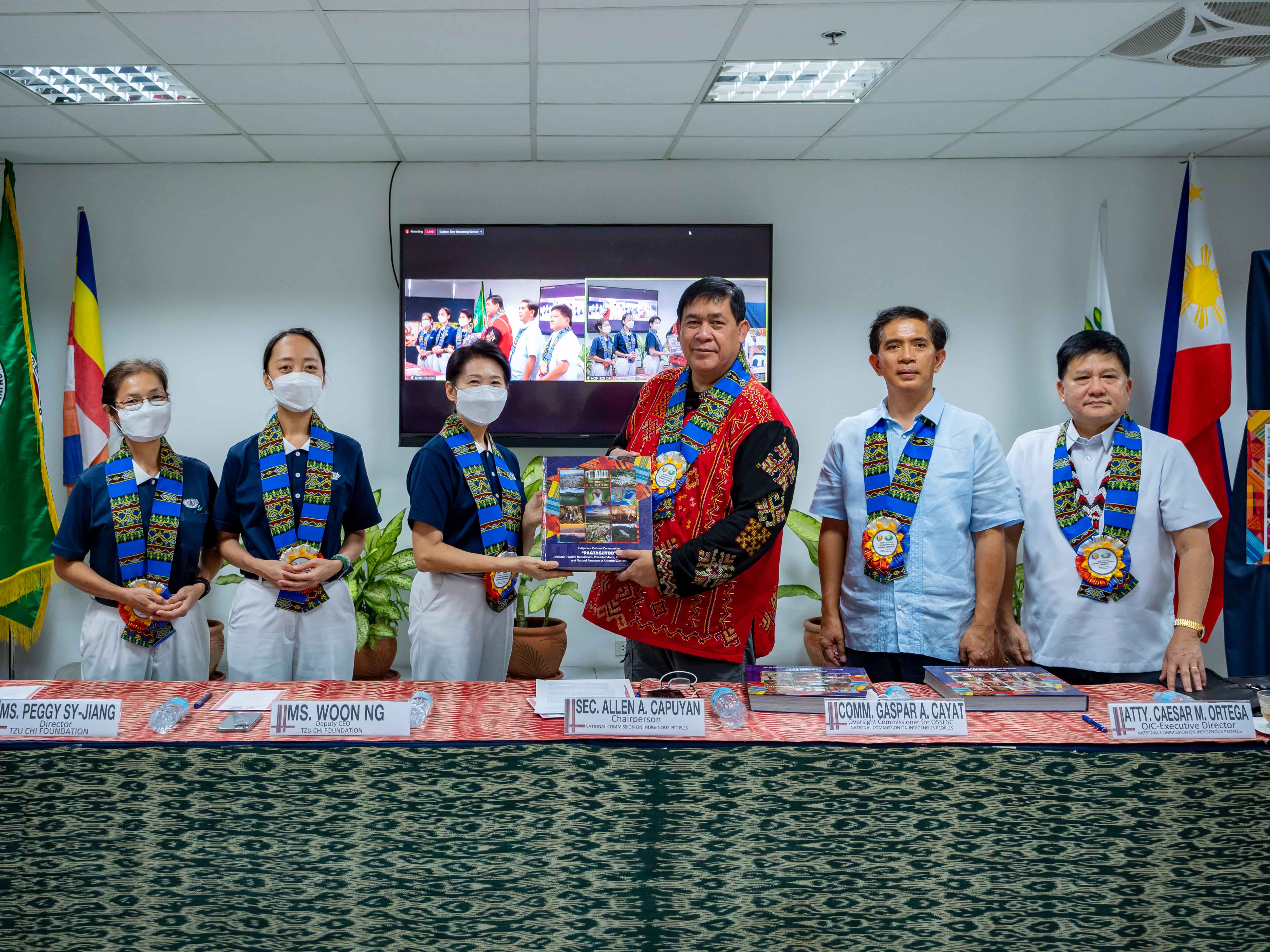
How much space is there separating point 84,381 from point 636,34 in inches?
143

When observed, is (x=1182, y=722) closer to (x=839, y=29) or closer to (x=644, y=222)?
(x=839, y=29)

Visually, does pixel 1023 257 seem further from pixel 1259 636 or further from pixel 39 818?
pixel 39 818

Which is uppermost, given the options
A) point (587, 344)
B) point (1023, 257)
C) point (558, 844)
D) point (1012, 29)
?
point (1012, 29)

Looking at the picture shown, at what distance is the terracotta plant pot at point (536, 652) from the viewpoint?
4410 millimetres

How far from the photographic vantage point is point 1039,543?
2.35 metres

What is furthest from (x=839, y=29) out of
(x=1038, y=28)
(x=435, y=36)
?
(x=435, y=36)

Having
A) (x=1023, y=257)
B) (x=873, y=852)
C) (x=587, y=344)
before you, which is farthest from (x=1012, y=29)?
(x=873, y=852)

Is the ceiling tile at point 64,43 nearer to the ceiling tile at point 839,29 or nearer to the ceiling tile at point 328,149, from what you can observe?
the ceiling tile at point 328,149

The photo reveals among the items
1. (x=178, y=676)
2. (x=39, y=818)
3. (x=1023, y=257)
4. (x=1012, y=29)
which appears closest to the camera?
(x=39, y=818)

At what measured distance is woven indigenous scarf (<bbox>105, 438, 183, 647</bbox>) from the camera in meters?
2.39

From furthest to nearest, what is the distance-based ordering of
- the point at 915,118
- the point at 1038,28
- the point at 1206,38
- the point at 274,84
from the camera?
the point at 915,118, the point at 274,84, the point at 1206,38, the point at 1038,28

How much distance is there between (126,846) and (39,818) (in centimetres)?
15

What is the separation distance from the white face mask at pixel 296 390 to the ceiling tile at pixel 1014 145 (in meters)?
3.77

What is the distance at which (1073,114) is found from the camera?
418cm
